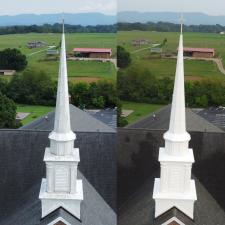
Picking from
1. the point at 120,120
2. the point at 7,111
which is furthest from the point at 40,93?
the point at 120,120

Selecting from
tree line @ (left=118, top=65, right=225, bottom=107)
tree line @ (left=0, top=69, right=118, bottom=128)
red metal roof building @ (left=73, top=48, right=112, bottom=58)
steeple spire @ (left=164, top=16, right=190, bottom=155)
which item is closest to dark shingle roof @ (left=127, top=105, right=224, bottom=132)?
tree line @ (left=118, top=65, right=225, bottom=107)

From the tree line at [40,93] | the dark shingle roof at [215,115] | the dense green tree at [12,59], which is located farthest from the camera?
the dense green tree at [12,59]

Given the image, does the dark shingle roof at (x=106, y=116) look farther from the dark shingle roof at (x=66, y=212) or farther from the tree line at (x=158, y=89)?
the dark shingle roof at (x=66, y=212)

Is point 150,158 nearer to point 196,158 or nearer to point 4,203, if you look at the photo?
point 196,158

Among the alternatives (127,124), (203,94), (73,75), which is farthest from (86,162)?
(203,94)

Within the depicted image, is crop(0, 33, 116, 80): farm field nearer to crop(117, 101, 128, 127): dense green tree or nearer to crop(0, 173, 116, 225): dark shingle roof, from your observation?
crop(117, 101, 128, 127): dense green tree

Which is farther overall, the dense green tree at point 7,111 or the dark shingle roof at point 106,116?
the dense green tree at point 7,111

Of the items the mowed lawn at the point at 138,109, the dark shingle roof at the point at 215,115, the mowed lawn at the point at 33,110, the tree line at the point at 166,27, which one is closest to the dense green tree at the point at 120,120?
the mowed lawn at the point at 138,109
